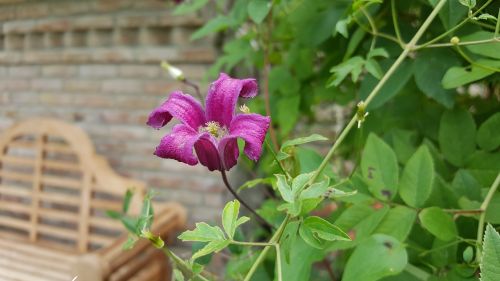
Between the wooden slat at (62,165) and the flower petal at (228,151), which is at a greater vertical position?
the wooden slat at (62,165)

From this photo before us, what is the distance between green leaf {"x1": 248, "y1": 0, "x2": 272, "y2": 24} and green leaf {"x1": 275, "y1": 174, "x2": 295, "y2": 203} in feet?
1.09

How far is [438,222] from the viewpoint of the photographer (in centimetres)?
57

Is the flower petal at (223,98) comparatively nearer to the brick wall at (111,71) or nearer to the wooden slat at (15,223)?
the brick wall at (111,71)

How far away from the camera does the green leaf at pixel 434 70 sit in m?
0.71

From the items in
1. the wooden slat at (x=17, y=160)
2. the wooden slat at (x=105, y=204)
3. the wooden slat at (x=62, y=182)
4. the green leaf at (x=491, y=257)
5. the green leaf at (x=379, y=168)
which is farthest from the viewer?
the wooden slat at (x=17, y=160)

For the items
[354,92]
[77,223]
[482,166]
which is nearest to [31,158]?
[77,223]

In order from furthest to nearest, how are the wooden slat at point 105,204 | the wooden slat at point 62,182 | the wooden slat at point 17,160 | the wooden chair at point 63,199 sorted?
the wooden slat at point 17,160 < the wooden slat at point 62,182 < the wooden slat at point 105,204 < the wooden chair at point 63,199

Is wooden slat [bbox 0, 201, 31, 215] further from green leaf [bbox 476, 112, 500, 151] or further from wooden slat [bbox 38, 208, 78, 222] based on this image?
green leaf [bbox 476, 112, 500, 151]

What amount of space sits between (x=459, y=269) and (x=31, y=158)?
2.55 m

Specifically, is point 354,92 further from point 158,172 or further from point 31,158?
point 31,158

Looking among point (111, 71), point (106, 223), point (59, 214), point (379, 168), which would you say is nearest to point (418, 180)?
point (379, 168)

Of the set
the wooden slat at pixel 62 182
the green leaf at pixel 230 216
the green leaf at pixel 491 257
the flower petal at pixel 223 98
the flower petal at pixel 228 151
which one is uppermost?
the wooden slat at pixel 62 182

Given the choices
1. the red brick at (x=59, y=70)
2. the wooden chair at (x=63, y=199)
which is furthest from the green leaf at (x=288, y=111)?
the red brick at (x=59, y=70)

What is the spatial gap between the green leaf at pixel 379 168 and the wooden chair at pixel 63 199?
1.53 metres
